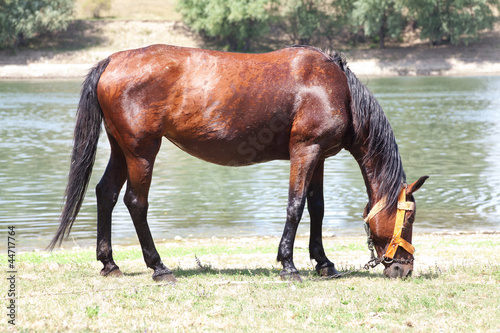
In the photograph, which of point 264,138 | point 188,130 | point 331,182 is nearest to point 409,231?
point 264,138

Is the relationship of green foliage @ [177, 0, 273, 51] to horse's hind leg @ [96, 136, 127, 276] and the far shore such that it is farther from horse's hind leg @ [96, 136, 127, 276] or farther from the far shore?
horse's hind leg @ [96, 136, 127, 276]

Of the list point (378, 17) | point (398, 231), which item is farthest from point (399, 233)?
point (378, 17)

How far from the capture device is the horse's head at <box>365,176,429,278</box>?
626 cm

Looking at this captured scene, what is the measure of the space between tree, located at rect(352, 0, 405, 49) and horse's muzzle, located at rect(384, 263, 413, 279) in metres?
57.2

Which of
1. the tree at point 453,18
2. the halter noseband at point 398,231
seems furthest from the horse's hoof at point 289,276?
the tree at point 453,18

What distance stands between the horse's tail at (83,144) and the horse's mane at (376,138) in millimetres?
2575

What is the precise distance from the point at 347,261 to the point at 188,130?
282cm

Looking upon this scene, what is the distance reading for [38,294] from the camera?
Result: 5.55 meters

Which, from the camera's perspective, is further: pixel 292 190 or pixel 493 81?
pixel 493 81

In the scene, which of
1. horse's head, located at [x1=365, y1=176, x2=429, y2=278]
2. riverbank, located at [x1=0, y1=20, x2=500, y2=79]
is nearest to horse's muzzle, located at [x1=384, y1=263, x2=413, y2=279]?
horse's head, located at [x1=365, y1=176, x2=429, y2=278]

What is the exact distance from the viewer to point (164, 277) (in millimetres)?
6277

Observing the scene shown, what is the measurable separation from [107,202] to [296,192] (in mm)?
2008

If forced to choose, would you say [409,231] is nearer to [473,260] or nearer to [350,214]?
[473,260]

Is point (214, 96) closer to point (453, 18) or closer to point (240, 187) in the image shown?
point (240, 187)
